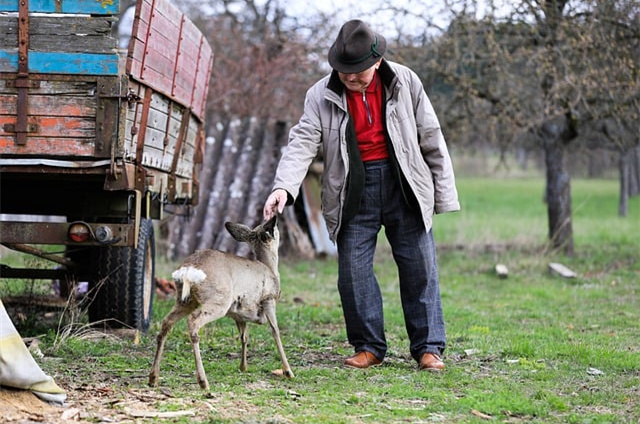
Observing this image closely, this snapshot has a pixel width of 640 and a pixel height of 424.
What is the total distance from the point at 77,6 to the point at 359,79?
1.86 meters

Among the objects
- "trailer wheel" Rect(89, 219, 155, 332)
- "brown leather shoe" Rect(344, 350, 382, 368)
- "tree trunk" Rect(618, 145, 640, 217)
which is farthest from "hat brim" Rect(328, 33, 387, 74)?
"tree trunk" Rect(618, 145, 640, 217)

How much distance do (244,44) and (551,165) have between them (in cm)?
650

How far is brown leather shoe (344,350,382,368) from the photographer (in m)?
6.05

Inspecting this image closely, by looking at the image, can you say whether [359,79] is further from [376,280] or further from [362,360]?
[362,360]

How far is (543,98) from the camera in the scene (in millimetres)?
13250

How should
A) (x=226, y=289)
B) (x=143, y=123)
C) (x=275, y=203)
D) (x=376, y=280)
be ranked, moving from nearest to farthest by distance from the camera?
(x=226, y=289), (x=275, y=203), (x=376, y=280), (x=143, y=123)

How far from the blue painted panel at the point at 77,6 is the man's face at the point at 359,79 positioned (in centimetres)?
152

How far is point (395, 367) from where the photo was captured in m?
6.14

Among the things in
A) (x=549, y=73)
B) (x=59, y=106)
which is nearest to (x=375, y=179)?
(x=59, y=106)

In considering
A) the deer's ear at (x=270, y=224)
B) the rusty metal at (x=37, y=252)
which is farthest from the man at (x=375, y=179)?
the rusty metal at (x=37, y=252)

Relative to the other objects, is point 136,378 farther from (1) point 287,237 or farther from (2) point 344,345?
(1) point 287,237

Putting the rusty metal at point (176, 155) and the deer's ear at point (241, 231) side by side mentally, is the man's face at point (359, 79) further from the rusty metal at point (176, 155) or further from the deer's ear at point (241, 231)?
the rusty metal at point (176, 155)

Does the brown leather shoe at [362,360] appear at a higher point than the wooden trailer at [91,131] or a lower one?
lower

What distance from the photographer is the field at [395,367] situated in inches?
185
